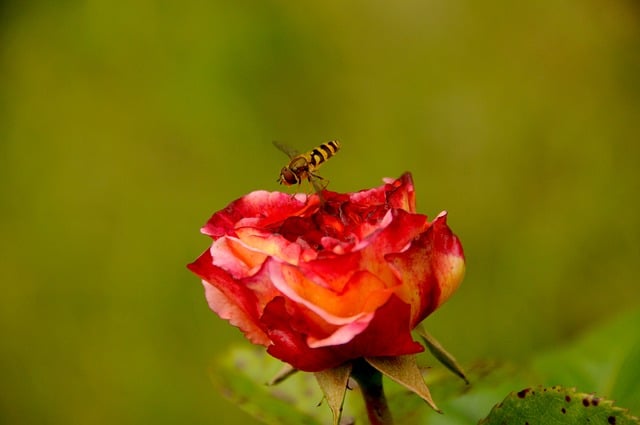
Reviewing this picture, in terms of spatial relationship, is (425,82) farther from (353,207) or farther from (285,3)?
(353,207)

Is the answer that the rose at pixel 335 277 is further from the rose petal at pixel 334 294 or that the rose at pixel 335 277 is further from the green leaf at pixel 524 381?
the green leaf at pixel 524 381

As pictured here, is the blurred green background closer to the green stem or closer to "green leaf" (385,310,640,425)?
"green leaf" (385,310,640,425)

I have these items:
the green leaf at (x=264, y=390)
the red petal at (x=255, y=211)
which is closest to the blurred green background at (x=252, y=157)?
the green leaf at (x=264, y=390)

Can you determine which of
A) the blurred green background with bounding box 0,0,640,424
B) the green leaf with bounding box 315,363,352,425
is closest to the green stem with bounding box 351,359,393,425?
the green leaf with bounding box 315,363,352,425

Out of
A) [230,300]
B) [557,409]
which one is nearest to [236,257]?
[230,300]

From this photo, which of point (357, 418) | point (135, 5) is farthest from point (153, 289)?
point (357, 418)

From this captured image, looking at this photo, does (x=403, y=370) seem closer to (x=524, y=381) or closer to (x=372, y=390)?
(x=372, y=390)

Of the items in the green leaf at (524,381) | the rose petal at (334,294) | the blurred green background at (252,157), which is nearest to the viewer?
the rose petal at (334,294)

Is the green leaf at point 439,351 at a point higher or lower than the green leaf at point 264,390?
higher
